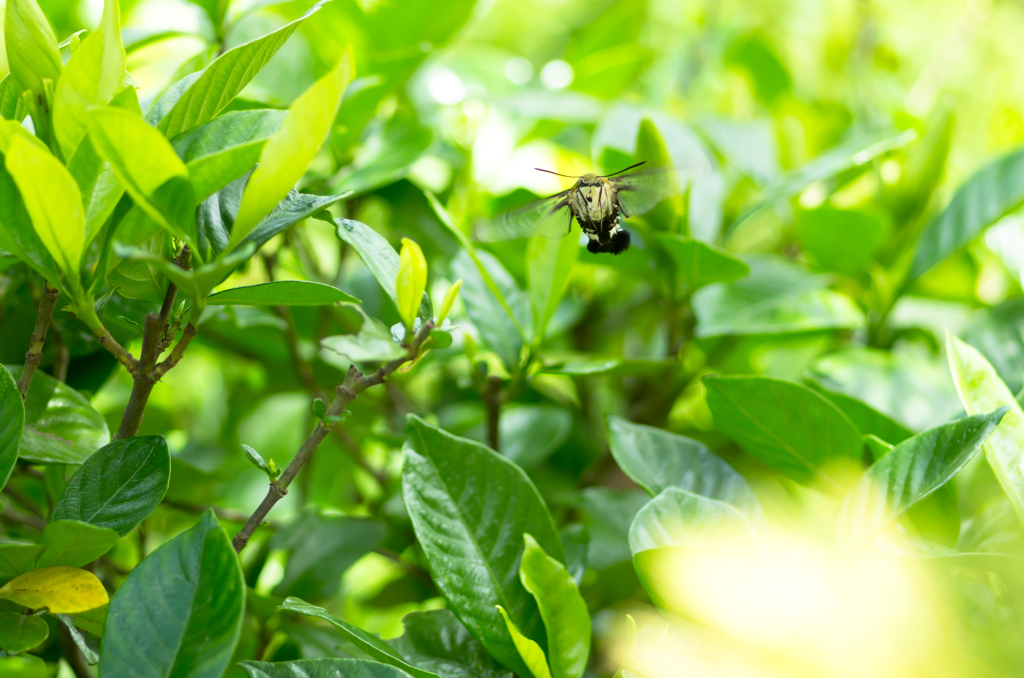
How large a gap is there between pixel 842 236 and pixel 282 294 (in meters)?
0.70

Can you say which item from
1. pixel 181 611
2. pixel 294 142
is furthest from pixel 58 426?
pixel 294 142

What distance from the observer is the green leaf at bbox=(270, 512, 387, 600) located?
2.39ft

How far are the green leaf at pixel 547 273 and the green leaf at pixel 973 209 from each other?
533 millimetres

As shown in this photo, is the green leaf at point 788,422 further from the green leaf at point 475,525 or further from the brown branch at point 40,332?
the brown branch at point 40,332

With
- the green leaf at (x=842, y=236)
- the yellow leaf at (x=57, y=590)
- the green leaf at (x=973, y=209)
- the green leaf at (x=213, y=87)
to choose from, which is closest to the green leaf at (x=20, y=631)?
the yellow leaf at (x=57, y=590)

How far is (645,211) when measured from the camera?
0.77 m

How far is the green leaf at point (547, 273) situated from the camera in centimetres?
64

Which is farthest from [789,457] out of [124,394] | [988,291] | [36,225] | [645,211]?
[124,394]

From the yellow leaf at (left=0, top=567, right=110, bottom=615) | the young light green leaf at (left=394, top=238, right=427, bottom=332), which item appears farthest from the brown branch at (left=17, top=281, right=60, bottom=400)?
the young light green leaf at (left=394, top=238, right=427, bottom=332)

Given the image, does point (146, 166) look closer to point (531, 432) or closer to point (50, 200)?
point (50, 200)

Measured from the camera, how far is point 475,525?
530mm

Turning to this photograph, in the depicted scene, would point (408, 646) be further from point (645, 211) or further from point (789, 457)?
point (645, 211)

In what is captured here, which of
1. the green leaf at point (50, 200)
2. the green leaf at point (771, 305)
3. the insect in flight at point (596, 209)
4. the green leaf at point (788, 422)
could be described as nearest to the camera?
the green leaf at point (50, 200)

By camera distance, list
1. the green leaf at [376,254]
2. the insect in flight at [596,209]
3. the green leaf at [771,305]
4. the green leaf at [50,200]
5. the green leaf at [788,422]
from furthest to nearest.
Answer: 1. the green leaf at [771,305]
2. the insect in flight at [596,209]
3. the green leaf at [788,422]
4. the green leaf at [376,254]
5. the green leaf at [50,200]
